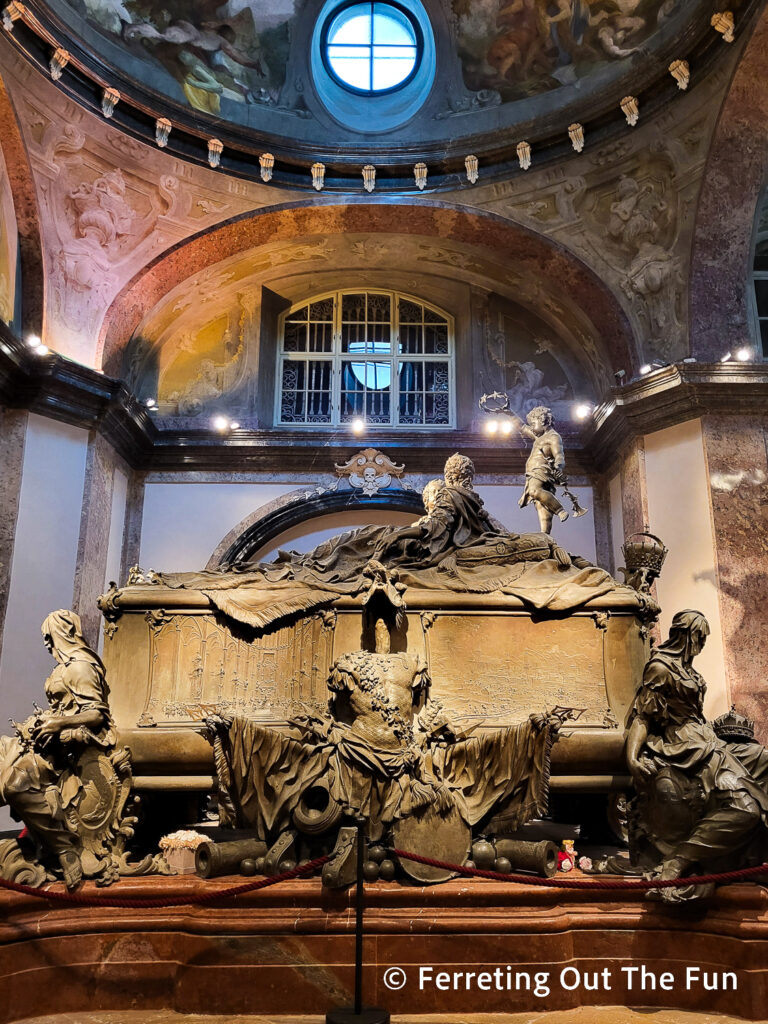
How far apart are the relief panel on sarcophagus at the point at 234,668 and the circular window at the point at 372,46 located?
30.0 ft

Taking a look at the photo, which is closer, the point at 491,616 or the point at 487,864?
the point at 487,864

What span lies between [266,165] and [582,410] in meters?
5.19

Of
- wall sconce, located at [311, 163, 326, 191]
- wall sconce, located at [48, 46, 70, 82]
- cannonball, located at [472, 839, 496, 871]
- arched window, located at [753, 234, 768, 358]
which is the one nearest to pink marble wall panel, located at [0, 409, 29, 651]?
wall sconce, located at [48, 46, 70, 82]

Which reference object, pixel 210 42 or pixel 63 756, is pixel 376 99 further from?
pixel 63 756

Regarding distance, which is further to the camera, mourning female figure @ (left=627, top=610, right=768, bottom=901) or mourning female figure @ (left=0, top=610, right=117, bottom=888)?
mourning female figure @ (left=0, top=610, right=117, bottom=888)

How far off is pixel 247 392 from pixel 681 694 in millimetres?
8653

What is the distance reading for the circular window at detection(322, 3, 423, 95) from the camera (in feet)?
39.1

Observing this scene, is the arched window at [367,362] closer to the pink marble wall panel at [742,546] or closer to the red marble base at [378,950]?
the pink marble wall panel at [742,546]

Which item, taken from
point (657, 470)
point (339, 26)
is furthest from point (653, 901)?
point (339, 26)

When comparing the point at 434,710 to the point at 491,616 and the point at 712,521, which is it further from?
the point at 712,521

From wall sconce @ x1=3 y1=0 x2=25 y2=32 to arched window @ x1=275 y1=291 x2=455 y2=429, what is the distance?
500 cm

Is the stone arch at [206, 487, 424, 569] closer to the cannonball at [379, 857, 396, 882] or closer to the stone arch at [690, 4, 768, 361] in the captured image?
the stone arch at [690, 4, 768, 361]

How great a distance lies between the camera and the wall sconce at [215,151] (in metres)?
10.7

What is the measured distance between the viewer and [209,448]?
11.5 metres
